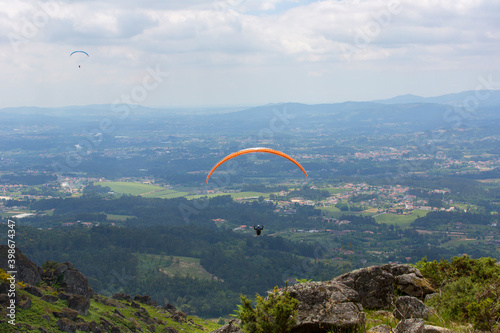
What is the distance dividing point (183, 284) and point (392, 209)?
10472 cm

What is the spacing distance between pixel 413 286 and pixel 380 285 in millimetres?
1469

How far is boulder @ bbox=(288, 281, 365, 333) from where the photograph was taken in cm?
1322

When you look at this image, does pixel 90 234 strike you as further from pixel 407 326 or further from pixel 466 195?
pixel 466 195

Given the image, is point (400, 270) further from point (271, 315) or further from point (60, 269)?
point (60, 269)

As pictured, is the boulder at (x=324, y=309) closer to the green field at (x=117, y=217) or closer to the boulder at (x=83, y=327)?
the boulder at (x=83, y=327)

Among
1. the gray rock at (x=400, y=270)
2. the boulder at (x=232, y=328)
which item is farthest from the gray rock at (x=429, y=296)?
the boulder at (x=232, y=328)

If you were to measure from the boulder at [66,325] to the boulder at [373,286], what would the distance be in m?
32.1

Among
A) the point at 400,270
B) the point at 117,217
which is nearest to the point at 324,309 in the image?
the point at 400,270

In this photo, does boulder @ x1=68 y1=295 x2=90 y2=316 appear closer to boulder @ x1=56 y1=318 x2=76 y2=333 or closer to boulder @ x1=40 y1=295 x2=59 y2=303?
boulder @ x1=40 y1=295 x2=59 y2=303

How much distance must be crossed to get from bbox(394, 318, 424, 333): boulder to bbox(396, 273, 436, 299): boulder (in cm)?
509

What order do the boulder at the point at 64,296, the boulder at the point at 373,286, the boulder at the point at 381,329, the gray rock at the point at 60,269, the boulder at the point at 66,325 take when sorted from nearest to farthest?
the boulder at the point at 381,329, the boulder at the point at 373,286, the boulder at the point at 66,325, the boulder at the point at 64,296, the gray rock at the point at 60,269

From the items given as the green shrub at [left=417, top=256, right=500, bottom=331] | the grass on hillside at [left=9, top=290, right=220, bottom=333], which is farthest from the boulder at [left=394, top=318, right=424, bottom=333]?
the grass on hillside at [left=9, top=290, right=220, bottom=333]

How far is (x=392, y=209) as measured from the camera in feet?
568

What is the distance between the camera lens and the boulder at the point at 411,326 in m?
11.8
